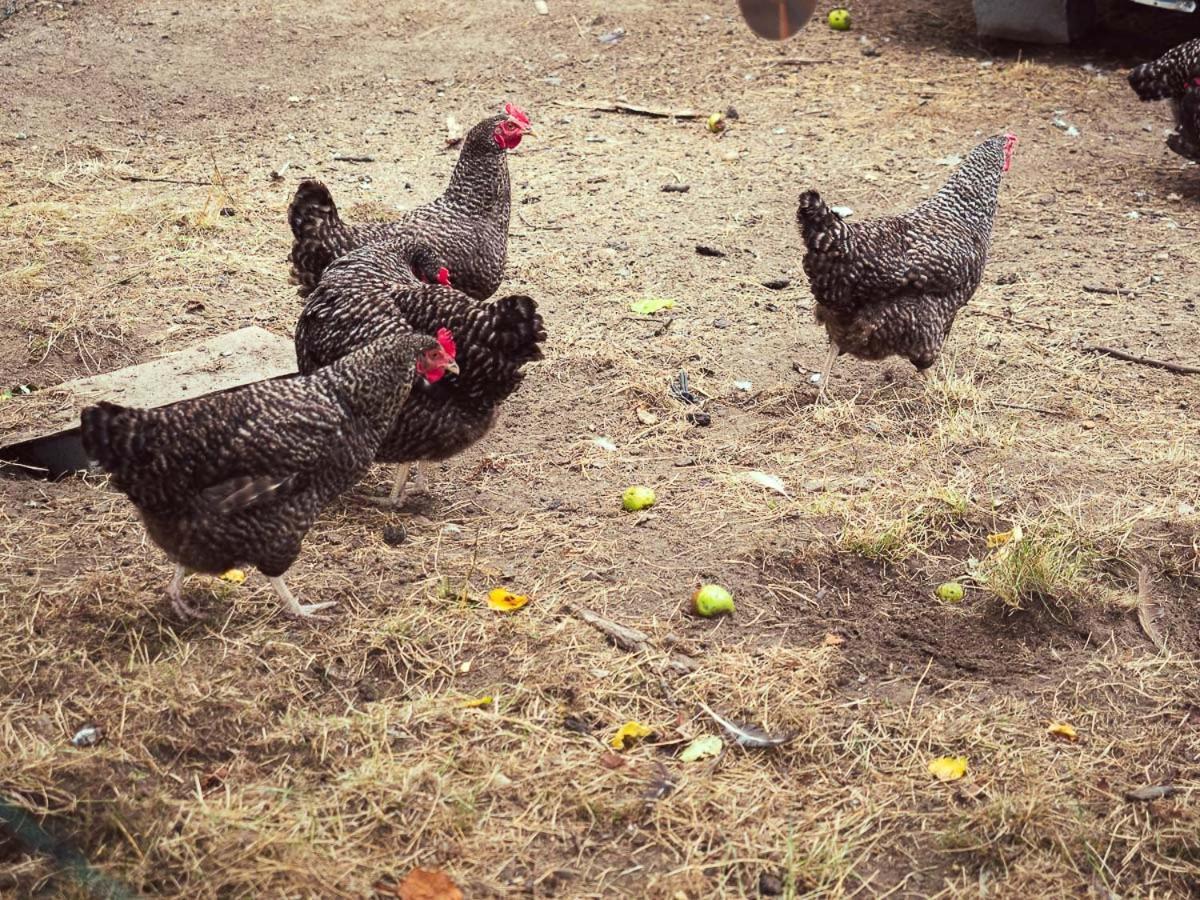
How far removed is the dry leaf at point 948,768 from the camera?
329 centimetres

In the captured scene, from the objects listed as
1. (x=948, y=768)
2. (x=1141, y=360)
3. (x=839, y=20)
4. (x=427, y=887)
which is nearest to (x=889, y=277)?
(x=1141, y=360)

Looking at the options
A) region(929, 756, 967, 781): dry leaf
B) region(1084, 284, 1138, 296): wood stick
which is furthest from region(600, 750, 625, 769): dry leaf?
region(1084, 284, 1138, 296): wood stick

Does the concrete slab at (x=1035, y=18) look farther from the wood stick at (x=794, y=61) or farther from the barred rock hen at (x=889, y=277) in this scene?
the barred rock hen at (x=889, y=277)

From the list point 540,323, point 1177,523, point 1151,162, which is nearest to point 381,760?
point 540,323

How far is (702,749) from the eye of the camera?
11.1ft

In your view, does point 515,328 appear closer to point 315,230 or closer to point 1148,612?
point 315,230

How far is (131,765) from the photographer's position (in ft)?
10.5

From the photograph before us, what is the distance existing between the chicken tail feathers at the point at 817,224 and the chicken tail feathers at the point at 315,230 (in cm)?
198

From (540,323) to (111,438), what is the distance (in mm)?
1534

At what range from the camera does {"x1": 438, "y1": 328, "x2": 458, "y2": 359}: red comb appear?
421 centimetres

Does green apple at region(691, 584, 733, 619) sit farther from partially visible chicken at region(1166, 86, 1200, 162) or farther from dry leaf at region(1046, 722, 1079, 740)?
partially visible chicken at region(1166, 86, 1200, 162)

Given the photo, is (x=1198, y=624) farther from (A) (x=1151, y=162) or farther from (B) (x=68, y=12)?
(B) (x=68, y=12)

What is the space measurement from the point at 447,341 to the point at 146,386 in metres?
1.56

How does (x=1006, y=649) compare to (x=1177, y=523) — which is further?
(x=1177, y=523)
